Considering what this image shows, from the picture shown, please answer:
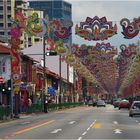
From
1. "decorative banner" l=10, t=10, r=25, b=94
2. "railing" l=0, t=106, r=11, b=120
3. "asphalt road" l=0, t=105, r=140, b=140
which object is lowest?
"asphalt road" l=0, t=105, r=140, b=140

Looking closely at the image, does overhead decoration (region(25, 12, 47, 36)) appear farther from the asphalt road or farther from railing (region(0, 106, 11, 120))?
the asphalt road

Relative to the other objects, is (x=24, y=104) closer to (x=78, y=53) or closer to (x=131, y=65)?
(x=78, y=53)

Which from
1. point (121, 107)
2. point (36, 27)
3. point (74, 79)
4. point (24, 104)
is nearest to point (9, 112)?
point (36, 27)

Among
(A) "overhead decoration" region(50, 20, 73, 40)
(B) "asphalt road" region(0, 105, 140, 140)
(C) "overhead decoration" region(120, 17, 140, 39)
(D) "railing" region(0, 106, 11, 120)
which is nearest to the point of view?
(B) "asphalt road" region(0, 105, 140, 140)

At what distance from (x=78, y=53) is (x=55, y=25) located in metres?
22.6

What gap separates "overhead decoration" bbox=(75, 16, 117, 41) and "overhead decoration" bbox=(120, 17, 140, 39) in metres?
0.94

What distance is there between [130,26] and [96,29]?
3.39m

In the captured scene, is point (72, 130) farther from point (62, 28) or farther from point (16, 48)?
point (62, 28)

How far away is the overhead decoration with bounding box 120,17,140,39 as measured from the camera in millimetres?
51062

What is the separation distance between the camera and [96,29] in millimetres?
Answer: 52844

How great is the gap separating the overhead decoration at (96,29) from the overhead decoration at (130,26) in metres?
0.94

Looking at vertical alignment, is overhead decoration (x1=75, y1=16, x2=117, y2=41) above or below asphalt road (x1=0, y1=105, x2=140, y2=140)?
above

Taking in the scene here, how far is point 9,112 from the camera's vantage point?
51844 mm

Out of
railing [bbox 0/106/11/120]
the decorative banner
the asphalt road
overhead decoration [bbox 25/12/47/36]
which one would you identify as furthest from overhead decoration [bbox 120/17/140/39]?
railing [bbox 0/106/11/120]
